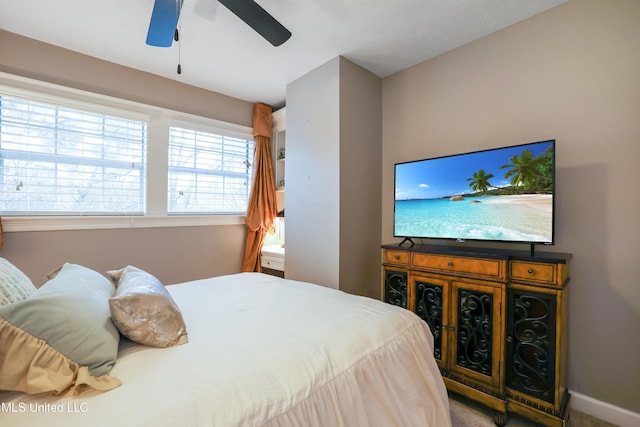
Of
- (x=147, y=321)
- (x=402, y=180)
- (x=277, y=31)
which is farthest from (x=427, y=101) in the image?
(x=147, y=321)

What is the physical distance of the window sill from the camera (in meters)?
2.24

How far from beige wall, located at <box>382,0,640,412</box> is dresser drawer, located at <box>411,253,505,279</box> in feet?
1.80

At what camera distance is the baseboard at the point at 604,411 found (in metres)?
1.61

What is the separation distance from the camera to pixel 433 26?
209 centimetres

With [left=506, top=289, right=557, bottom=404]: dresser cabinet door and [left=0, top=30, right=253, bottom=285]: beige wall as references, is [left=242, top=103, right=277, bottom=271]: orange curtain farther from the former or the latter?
[left=506, top=289, right=557, bottom=404]: dresser cabinet door

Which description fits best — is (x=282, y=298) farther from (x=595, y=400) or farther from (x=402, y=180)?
(x=595, y=400)

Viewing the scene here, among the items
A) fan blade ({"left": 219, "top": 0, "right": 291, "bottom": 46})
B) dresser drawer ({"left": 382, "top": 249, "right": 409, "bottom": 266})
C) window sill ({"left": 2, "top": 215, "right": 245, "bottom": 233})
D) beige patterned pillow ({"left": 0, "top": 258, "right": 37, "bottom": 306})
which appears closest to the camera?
beige patterned pillow ({"left": 0, "top": 258, "right": 37, "bottom": 306})

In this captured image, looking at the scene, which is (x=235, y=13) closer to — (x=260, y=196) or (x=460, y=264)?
(x=460, y=264)

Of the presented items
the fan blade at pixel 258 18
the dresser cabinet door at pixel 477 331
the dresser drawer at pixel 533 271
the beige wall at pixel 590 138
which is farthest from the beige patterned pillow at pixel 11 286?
the beige wall at pixel 590 138

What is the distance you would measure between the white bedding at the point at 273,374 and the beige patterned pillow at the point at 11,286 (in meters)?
0.34

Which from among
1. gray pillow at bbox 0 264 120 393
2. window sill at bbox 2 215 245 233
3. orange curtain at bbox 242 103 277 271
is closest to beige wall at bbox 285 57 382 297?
orange curtain at bbox 242 103 277 271

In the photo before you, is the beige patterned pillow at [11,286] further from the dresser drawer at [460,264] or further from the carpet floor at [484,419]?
A: the carpet floor at [484,419]

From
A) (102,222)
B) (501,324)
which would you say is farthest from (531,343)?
(102,222)

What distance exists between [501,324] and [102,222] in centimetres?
322
